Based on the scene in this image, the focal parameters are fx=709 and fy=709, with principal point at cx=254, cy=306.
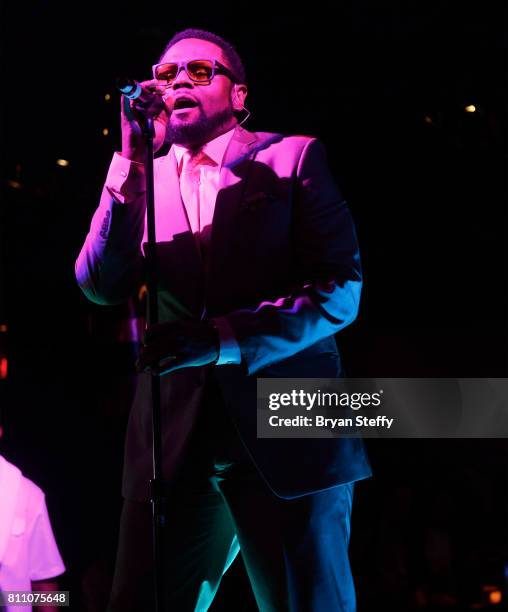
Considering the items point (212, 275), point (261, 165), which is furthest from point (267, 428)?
point (261, 165)

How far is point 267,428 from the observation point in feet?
5.08

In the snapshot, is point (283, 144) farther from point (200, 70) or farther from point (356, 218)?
point (356, 218)

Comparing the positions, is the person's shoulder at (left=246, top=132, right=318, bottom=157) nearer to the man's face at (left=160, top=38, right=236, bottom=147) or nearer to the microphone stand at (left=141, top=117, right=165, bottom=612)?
the man's face at (left=160, top=38, right=236, bottom=147)

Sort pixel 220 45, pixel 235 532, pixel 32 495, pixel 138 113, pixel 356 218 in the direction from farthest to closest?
pixel 356 218 → pixel 32 495 → pixel 220 45 → pixel 235 532 → pixel 138 113

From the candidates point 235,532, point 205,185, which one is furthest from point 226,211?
point 235,532

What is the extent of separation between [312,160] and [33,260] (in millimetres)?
2693

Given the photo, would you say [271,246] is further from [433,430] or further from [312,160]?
[433,430]

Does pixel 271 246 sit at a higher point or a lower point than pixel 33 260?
A: lower

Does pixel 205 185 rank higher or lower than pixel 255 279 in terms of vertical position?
higher

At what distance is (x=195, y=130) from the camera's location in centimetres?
184

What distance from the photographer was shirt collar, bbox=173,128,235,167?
183 centimetres

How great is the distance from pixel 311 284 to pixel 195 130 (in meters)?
0.55

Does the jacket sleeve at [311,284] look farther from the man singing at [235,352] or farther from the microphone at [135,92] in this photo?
the microphone at [135,92]

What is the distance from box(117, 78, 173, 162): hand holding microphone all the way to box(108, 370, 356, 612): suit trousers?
553mm
